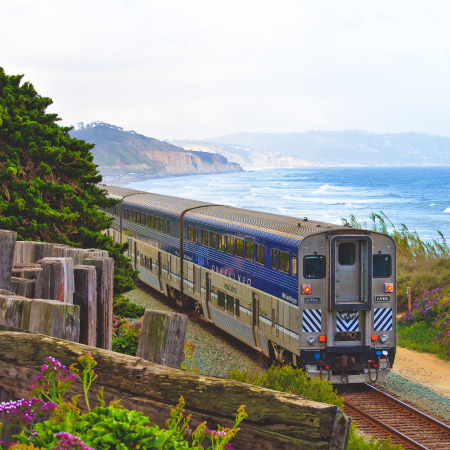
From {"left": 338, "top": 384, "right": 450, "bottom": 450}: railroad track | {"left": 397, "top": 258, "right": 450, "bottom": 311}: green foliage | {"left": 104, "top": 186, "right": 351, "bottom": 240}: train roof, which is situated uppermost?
{"left": 104, "top": 186, "right": 351, "bottom": 240}: train roof

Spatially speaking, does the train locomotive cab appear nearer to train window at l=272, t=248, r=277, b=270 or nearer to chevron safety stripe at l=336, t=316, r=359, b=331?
chevron safety stripe at l=336, t=316, r=359, b=331

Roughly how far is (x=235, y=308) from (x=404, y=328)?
6.43 metres

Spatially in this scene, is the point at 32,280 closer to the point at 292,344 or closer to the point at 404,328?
the point at 292,344

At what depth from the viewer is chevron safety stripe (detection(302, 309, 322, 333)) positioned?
13.4 m

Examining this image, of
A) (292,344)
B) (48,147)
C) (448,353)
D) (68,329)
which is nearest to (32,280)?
(68,329)

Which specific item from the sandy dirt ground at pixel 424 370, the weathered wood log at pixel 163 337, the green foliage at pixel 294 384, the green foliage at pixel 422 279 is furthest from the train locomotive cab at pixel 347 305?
the weathered wood log at pixel 163 337

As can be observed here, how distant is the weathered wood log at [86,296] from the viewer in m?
5.25

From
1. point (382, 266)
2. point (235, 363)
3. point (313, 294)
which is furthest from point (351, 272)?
point (235, 363)

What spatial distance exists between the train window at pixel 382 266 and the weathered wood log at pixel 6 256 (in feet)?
30.9

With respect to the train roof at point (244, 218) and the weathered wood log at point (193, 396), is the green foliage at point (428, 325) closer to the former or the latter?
the train roof at point (244, 218)

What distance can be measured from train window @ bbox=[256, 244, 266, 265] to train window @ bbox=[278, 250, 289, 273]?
2.68 feet

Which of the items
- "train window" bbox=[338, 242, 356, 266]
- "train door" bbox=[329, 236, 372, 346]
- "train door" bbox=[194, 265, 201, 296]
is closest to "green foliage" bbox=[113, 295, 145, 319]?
"train door" bbox=[329, 236, 372, 346]

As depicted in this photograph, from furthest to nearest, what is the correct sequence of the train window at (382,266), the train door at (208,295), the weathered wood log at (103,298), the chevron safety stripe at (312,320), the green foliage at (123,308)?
the train door at (208,295) < the green foliage at (123,308) < the train window at (382,266) < the chevron safety stripe at (312,320) < the weathered wood log at (103,298)

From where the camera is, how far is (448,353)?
58.2ft
